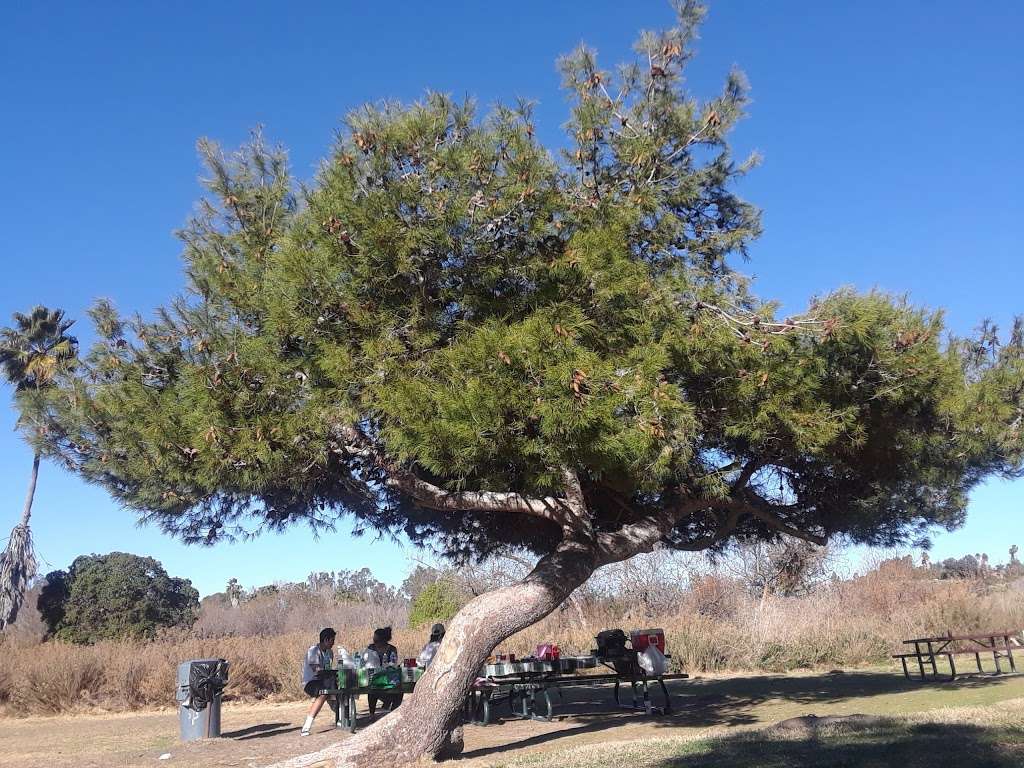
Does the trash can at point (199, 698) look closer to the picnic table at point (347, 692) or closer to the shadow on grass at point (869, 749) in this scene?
the picnic table at point (347, 692)

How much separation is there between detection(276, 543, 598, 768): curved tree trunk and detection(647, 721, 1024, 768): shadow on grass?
1.99m

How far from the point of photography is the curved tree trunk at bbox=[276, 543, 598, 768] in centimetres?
758

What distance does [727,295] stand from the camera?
831 centimetres

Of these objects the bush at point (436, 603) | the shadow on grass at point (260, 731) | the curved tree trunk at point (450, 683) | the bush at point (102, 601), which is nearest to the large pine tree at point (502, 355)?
the curved tree trunk at point (450, 683)

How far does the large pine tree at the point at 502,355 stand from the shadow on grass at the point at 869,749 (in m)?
2.27

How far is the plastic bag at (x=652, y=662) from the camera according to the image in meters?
11.2

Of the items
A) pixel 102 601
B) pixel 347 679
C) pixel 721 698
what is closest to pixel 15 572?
pixel 102 601

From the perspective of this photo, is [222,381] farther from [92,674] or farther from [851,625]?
[851,625]

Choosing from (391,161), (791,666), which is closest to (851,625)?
(791,666)

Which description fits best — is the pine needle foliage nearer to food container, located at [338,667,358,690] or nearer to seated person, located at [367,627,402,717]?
food container, located at [338,667,358,690]

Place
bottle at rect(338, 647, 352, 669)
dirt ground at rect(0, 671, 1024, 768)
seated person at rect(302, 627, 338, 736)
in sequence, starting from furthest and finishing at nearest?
bottle at rect(338, 647, 352, 669)
seated person at rect(302, 627, 338, 736)
dirt ground at rect(0, 671, 1024, 768)

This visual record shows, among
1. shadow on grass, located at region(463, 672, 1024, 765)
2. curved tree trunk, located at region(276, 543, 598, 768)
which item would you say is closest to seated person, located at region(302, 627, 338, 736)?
shadow on grass, located at region(463, 672, 1024, 765)

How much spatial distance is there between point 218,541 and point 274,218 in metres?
4.00

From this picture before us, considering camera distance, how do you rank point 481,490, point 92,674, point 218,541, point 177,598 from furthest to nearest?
point 177,598, point 92,674, point 218,541, point 481,490
